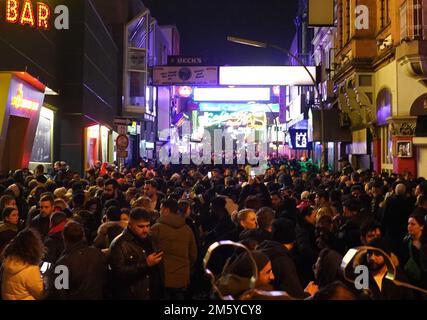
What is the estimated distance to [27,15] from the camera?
61.4 ft

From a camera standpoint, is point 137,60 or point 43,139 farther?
point 137,60

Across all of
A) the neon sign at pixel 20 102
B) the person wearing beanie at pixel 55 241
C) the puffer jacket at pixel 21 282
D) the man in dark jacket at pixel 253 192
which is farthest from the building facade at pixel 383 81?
the puffer jacket at pixel 21 282

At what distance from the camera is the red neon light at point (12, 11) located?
58.0ft

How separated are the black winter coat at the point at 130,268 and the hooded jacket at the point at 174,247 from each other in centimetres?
115

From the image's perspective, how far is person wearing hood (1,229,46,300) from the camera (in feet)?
16.5

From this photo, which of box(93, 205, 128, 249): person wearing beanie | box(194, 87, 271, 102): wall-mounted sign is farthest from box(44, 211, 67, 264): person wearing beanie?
box(194, 87, 271, 102): wall-mounted sign

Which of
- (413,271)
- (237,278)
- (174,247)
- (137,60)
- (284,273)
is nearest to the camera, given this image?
(237,278)

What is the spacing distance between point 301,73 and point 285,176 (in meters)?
24.1

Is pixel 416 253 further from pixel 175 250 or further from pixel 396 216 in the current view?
pixel 396 216

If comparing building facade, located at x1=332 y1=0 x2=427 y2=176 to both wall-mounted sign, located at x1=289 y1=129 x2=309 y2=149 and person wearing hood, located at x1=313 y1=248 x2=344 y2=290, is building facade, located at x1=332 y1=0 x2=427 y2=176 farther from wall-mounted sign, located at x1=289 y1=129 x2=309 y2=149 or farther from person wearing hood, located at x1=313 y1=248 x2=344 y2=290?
person wearing hood, located at x1=313 y1=248 x2=344 y2=290

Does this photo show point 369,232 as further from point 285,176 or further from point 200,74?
point 200,74

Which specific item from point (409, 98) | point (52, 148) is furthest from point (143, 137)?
point (409, 98)

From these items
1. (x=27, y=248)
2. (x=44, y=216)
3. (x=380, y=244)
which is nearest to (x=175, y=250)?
(x=44, y=216)

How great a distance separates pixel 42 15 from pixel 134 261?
1631 centimetres
